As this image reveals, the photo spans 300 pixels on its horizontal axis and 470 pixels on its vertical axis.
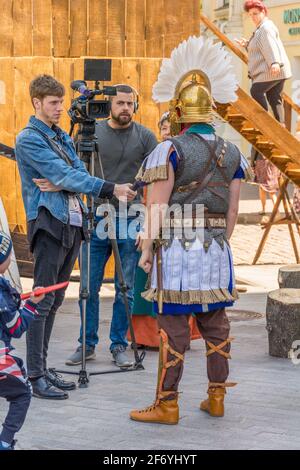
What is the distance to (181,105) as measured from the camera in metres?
6.69

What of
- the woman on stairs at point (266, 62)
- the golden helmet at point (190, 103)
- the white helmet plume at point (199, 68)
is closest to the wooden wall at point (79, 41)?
the woman on stairs at point (266, 62)

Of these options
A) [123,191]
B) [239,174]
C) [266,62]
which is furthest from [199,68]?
[266,62]

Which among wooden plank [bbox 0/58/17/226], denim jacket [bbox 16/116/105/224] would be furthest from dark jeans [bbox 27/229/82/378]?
wooden plank [bbox 0/58/17/226]

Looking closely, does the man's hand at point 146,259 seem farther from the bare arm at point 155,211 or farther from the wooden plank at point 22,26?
the wooden plank at point 22,26

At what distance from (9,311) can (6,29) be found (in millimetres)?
6806

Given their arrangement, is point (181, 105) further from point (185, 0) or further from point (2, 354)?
point (185, 0)

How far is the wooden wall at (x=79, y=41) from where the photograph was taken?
11.8 m

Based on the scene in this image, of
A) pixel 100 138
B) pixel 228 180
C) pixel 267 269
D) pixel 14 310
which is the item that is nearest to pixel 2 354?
pixel 14 310

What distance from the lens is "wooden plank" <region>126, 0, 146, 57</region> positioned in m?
12.0

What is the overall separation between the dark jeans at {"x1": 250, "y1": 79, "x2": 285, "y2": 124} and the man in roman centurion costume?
824cm

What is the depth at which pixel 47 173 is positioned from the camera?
7.11 meters

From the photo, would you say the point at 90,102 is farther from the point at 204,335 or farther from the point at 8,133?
the point at 8,133

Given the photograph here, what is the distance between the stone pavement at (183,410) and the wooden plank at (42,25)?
3.73 meters

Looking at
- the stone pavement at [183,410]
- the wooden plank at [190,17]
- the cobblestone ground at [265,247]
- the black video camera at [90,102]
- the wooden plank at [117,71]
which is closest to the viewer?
the stone pavement at [183,410]
